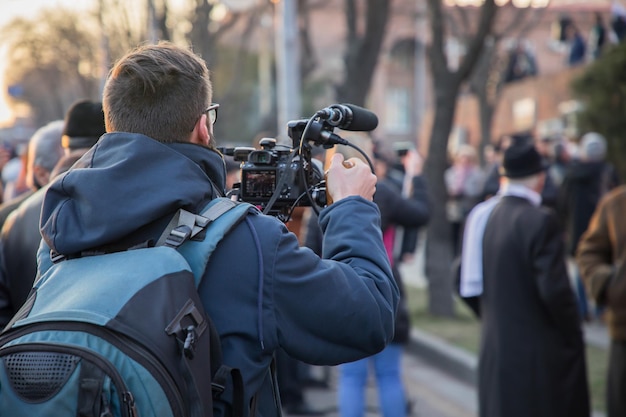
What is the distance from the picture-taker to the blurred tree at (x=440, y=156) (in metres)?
10.8

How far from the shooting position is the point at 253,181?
2738mm

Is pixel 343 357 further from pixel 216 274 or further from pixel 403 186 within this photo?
pixel 403 186

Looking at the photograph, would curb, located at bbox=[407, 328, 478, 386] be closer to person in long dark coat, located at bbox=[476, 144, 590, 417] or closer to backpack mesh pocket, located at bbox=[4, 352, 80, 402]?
person in long dark coat, located at bbox=[476, 144, 590, 417]

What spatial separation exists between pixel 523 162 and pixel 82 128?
2771mm

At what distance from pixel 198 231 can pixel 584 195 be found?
9.45 metres

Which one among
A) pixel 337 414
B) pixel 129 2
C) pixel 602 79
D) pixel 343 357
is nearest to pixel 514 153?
pixel 337 414

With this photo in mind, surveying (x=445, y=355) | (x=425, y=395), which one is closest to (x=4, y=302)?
(x=425, y=395)

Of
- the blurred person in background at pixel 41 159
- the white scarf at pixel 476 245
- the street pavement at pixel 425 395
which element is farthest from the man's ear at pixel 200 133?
the street pavement at pixel 425 395

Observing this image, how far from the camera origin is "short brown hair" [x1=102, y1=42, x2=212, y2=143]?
2.30 meters

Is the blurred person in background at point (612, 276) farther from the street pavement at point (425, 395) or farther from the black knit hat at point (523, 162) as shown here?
the street pavement at point (425, 395)

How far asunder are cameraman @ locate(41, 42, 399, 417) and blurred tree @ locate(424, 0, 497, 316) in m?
8.45

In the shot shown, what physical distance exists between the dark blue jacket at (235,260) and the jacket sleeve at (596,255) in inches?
137

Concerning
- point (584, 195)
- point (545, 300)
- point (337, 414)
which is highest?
point (545, 300)

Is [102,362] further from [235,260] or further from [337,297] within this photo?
[337,297]
